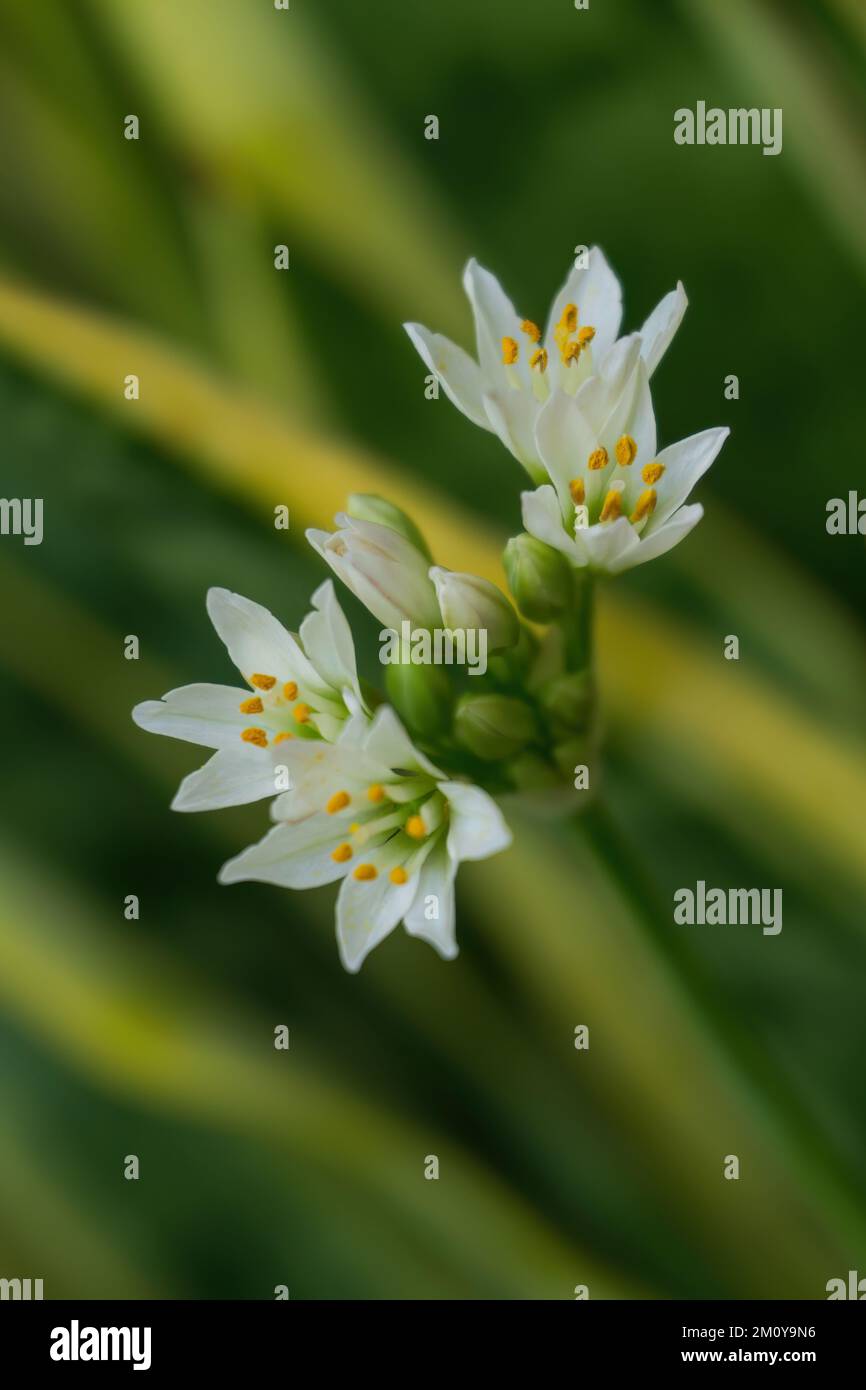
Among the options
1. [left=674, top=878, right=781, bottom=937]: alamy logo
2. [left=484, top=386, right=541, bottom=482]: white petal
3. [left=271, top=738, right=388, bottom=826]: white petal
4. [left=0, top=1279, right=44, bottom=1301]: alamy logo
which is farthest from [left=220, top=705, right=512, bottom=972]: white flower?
[left=0, top=1279, right=44, bottom=1301]: alamy logo

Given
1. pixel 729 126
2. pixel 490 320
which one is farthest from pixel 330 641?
pixel 729 126

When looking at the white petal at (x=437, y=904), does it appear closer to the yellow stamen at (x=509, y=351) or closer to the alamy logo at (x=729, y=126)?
the yellow stamen at (x=509, y=351)

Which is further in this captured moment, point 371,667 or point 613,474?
point 371,667

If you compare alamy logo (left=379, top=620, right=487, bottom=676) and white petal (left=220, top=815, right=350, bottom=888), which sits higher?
alamy logo (left=379, top=620, right=487, bottom=676)

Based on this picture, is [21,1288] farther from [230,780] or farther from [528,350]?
[528,350]

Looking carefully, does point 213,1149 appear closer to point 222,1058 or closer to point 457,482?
point 222,1058

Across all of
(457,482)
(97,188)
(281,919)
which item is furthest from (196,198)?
(281,919)

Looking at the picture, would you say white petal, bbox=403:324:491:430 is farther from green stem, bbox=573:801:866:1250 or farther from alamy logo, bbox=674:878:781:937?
alamy logo, bbox=674:878:781:937
